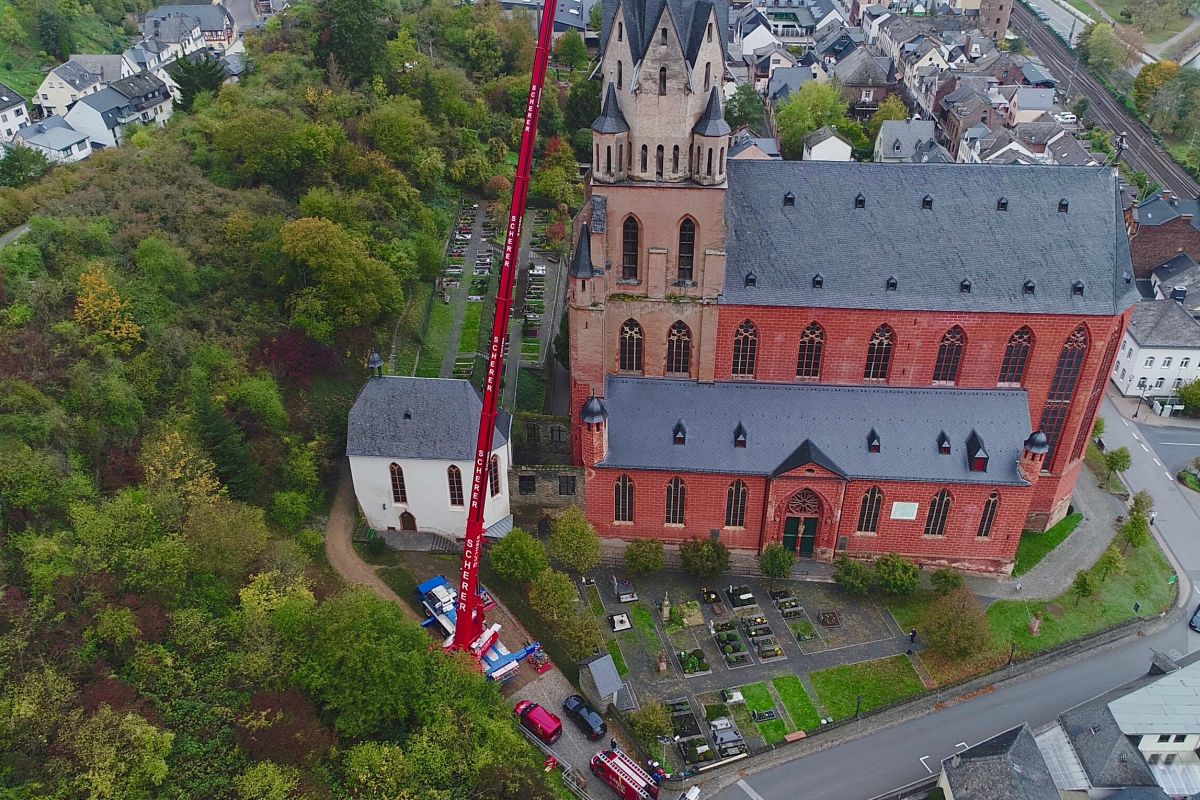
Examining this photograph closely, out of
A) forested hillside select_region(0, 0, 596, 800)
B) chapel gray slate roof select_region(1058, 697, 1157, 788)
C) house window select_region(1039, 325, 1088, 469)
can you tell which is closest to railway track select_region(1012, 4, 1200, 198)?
house window select_region(1039, 325, 1088, 469)

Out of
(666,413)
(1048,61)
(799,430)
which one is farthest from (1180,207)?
(1048,61)

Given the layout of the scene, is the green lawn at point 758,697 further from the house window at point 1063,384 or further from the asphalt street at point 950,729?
the house window at point 1063,384

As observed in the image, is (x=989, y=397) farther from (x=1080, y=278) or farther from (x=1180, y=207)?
(x=1180, y=207)

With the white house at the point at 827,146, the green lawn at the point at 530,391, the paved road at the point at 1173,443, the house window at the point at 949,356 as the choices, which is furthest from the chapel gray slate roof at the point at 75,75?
the paved road at the point at 1173,443

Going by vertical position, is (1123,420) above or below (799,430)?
below

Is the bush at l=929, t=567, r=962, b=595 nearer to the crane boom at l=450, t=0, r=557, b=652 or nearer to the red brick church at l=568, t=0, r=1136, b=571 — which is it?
the red brick church at l=568, t=0, r=1136, b=571
